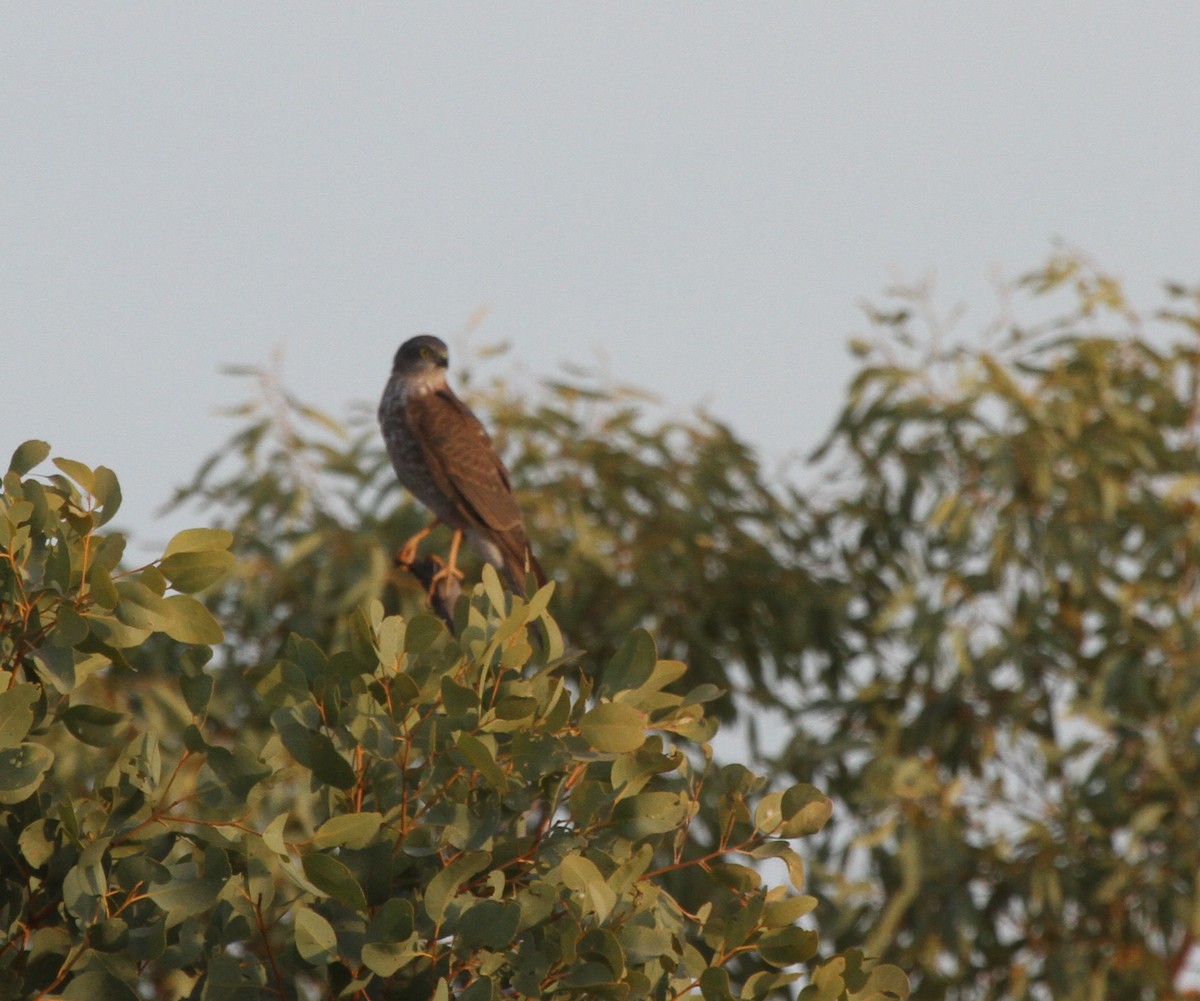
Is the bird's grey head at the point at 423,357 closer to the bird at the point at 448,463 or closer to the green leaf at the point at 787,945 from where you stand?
the bird at the point at 448,463

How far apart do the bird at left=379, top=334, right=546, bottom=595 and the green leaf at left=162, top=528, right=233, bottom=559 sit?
422cm

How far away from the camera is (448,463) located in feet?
24.3

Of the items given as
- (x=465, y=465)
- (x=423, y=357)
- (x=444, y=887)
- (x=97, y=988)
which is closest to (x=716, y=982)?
(x=444, y=887)

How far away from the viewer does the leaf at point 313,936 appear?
256cm

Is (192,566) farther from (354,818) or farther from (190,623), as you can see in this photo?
(354,818)

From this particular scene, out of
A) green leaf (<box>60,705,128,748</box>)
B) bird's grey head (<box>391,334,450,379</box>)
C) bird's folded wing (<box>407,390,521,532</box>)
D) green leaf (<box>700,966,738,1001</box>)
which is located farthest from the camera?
bird's grey head (<box>391,334,450,379</box>)

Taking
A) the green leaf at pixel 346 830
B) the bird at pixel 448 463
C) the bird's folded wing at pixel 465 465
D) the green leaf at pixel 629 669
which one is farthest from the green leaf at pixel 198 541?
the bird's folded wing at pixel 465 465

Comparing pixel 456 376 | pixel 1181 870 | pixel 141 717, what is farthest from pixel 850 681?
pixel 141 717

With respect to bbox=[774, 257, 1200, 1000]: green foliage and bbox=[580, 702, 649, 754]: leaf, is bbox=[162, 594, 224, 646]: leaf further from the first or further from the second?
bbox=[774, 257, 1200, 1000]: green foliage

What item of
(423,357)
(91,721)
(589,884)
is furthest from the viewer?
(423,357)

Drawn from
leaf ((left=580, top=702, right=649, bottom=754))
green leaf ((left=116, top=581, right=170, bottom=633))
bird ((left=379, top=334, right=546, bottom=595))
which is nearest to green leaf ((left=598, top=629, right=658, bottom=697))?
leaf ((left=580, top=702, right=649, bottom=754))

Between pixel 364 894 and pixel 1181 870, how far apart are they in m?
6.61

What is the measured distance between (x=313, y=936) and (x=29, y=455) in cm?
88

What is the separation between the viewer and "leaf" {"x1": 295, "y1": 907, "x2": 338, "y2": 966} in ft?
8.39
